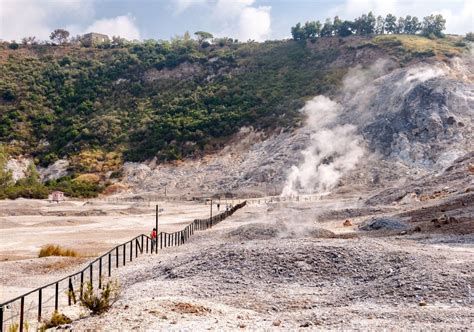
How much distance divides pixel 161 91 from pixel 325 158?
5390cm

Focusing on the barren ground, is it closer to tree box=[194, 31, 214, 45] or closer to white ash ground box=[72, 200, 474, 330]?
white ash ground box=[72, 200, 474, 330]

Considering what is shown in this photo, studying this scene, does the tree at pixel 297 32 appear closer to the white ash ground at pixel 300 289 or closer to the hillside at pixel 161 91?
the hillside at pixel 161 91

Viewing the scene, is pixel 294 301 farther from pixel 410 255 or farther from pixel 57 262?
pixel 57 262

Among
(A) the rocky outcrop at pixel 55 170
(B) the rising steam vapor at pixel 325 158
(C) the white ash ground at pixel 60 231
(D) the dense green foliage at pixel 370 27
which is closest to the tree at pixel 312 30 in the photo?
(D) the dense green foliage at pixel 370 27

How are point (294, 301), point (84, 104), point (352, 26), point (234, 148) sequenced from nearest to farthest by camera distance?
point (294, 301) < point (234, 148) < point (84, 104) < point (352, 26)

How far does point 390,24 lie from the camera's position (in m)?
144

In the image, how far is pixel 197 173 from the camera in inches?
3501

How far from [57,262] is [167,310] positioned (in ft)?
43.9

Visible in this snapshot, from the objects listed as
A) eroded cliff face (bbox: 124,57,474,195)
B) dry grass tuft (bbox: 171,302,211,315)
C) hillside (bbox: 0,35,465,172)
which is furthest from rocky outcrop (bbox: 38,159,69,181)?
dry grass tuft (bbox: 171,302,211,315)

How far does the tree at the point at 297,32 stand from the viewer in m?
140

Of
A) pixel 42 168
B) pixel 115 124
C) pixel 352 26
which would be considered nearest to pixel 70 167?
pixel 42 168

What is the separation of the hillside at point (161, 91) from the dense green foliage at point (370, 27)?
232 inches

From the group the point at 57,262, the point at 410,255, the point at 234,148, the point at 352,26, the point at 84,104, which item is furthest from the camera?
the point at 352,26

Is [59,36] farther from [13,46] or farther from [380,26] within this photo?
[380,26]
